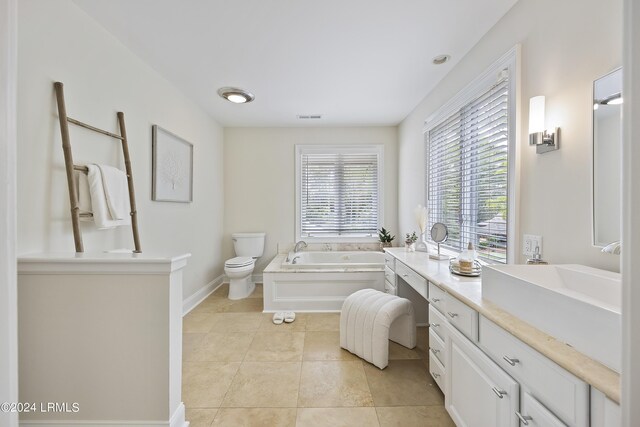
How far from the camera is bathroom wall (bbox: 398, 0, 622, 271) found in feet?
3.62

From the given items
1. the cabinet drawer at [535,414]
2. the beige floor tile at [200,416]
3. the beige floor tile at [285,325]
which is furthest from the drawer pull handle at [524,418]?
the beige floor tile at [285,325]

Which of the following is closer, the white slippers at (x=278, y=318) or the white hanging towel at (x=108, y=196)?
the white hanging towel at (x=108, y=196)

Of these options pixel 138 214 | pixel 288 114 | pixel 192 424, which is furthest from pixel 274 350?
pixel 288 114

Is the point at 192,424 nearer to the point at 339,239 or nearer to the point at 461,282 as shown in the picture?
the point at 461,282

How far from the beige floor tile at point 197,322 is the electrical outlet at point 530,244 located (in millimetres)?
2602

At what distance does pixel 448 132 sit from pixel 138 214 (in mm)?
2790

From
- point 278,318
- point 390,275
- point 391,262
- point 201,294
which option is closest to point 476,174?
point 391,262

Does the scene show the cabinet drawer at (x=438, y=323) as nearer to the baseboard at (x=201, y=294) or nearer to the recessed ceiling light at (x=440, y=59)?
the recessed ceiling light at (x=440, y=59)

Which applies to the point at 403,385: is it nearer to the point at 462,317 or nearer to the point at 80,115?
the point at 462,317

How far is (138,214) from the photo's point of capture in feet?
7.09

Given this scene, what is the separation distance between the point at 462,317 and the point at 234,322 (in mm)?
2185

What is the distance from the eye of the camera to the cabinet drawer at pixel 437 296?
1469mm

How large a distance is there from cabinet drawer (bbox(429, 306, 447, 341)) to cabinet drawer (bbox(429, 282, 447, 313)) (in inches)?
1.5

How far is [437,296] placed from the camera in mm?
1546
